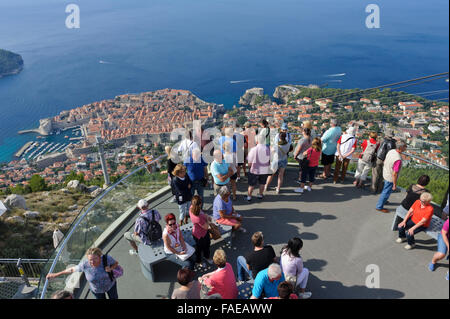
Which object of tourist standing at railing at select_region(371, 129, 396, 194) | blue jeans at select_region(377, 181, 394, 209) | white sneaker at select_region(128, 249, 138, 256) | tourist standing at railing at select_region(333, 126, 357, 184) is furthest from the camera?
tourist standing at railing at select_region(333, 126, 357, 184)

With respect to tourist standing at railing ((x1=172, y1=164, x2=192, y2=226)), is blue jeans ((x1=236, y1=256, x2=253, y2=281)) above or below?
below

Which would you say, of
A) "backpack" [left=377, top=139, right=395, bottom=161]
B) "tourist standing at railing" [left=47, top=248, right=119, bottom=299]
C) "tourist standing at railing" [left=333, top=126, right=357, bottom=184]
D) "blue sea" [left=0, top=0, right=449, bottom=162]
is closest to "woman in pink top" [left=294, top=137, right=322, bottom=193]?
"tourist standing at railing" [left=333, top=126, right=357, bottom=184]

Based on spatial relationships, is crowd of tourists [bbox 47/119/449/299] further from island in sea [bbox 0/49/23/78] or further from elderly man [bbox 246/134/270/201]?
island in sea [bbox 0/49/23/78]

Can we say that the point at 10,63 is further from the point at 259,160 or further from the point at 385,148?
the point at 385,148

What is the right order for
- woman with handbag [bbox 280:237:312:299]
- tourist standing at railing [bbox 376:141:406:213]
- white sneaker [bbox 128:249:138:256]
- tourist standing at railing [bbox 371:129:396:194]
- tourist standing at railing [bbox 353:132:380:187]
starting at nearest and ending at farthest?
woman with handbag [bbox 280:237:312:299], white sneaker [bbox 128:249:138:256], tourist standing at railing [bbox 376:141:406:213], tourist standing at railing [bbox 371:129:396:194], tourist standing at railing [bbox 353:132:380:187]

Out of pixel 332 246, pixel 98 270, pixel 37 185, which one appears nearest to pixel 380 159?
pixel 332 246

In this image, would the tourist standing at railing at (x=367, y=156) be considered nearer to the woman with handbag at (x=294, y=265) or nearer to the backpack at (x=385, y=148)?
the backpack at (x=385, y=148)
